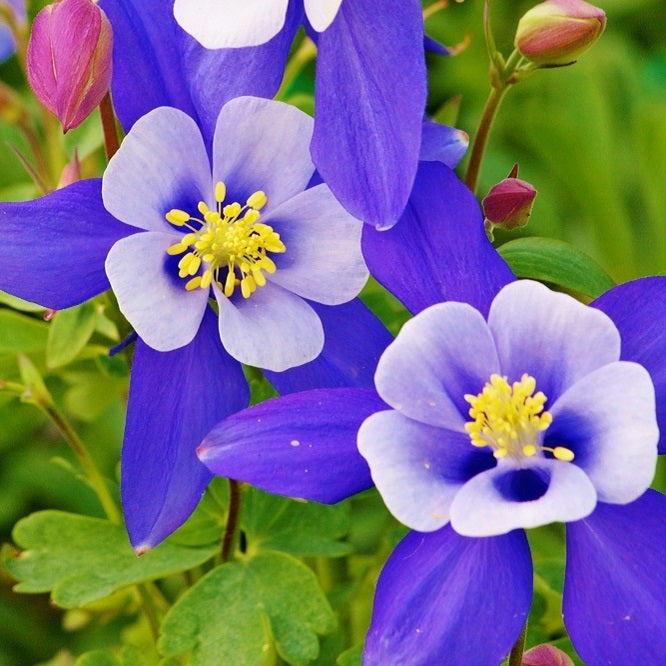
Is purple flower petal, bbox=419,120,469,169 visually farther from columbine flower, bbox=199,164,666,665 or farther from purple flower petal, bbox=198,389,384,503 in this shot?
purple flower petal, bbox=198,389,384,503

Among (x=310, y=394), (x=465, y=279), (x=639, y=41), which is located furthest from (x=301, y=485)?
(x=639, y=41)

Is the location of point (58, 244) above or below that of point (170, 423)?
above

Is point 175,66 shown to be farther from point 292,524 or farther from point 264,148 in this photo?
point 292,524

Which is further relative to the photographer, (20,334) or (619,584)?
(20,334)

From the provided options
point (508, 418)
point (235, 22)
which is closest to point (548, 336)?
point (508, 418)

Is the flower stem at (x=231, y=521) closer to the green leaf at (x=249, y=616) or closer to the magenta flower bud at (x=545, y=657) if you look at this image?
the green leaf at (x=249, y=616)

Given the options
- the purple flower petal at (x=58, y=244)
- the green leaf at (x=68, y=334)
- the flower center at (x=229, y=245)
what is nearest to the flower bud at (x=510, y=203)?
the flower center at (x=229, y=245)
